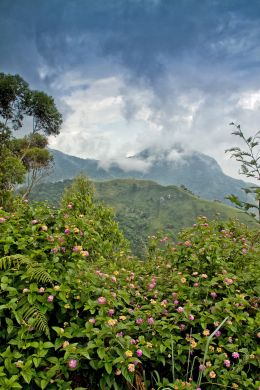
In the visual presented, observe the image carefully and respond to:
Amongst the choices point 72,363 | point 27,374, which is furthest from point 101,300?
point 27,374

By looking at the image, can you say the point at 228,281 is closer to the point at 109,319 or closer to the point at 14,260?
the point at 109,319

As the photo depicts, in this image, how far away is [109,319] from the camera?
367cm

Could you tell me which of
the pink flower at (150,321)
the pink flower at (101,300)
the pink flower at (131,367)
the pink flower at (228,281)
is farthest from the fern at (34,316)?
the pink flower at (228,281)

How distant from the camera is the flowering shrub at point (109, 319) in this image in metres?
3.39

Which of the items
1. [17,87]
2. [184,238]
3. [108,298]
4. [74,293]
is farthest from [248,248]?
[17,87]

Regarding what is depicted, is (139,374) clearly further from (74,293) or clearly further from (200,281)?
(200,281)

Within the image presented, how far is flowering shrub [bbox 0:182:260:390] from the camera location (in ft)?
11.1

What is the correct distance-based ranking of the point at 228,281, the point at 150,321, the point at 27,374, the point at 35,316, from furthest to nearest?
the point at 228,281 < the point at 150,321 < the point at 35,316 < the point at 27,374

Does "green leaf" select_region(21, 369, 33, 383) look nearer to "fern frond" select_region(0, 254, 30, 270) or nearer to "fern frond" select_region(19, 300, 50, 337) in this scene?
"fern frond" select_region(19, 300, 50, 337)

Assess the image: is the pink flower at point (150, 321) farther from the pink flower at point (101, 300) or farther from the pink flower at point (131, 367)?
the pink flower at point (131, 367)

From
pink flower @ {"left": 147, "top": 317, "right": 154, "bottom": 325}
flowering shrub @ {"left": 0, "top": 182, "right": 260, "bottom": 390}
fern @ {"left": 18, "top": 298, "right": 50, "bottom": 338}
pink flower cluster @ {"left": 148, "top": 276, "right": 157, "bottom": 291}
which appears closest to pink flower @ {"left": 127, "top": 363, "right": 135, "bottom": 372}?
flowering shrub @ {"left": 0, "top": 182, "right": 260, "bottom": 390}

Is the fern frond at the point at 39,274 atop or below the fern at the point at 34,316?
atop

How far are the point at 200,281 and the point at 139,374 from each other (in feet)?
4.95

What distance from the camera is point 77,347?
354cm
